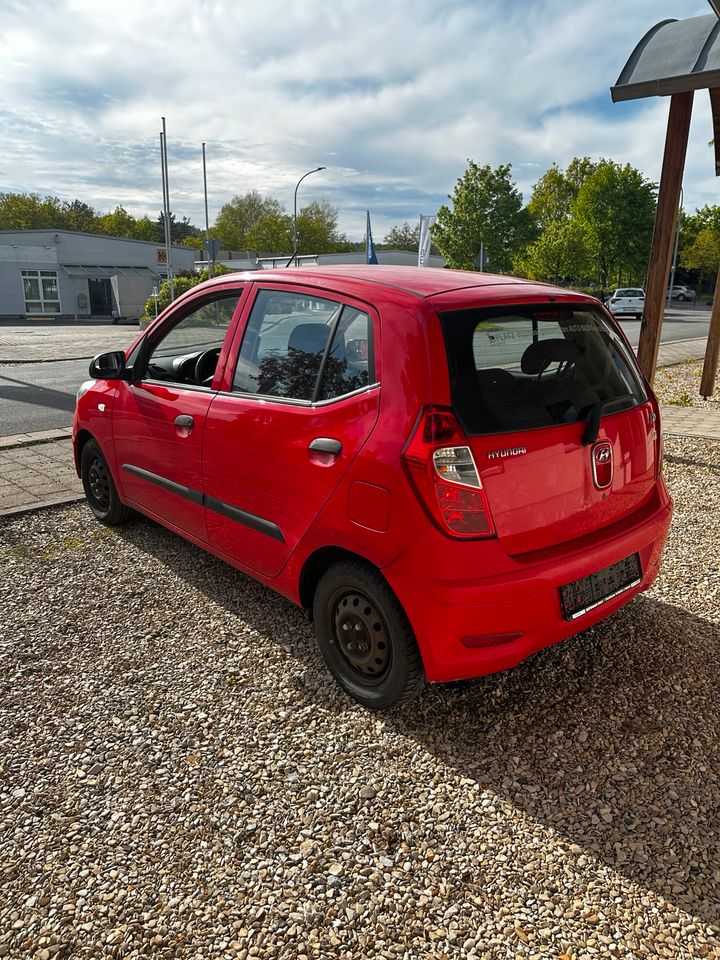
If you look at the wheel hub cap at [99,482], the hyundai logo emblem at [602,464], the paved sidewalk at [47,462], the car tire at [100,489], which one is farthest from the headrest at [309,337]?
the paved sidewalk at [47,462]

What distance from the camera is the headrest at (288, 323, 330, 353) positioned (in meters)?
3.13

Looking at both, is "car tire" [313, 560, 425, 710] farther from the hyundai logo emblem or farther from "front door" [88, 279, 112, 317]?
"front door" [88, 279, 112, 317]

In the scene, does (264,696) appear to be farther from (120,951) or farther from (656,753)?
(656,753)

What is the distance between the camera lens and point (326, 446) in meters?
2.93

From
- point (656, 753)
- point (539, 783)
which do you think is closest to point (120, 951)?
point (539, 783)

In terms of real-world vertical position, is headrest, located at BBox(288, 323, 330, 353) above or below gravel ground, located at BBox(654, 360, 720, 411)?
above

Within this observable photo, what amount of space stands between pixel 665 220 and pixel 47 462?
627 cm

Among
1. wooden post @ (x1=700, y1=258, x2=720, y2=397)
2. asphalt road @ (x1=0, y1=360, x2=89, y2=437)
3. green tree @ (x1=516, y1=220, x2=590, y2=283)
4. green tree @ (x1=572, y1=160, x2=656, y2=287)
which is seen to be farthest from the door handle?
green tree @ (x1=572, y1=160, x2=656, y2=287)

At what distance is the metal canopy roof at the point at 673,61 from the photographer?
591 cm

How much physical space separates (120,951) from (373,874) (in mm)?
749

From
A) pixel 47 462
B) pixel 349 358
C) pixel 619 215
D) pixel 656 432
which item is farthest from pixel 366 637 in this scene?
pixel 619 215

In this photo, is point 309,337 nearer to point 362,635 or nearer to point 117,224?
point 362,635

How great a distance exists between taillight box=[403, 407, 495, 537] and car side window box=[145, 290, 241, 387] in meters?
1.57

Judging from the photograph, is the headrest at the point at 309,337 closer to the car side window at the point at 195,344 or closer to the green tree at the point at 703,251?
the car side window at the point at 195,344
